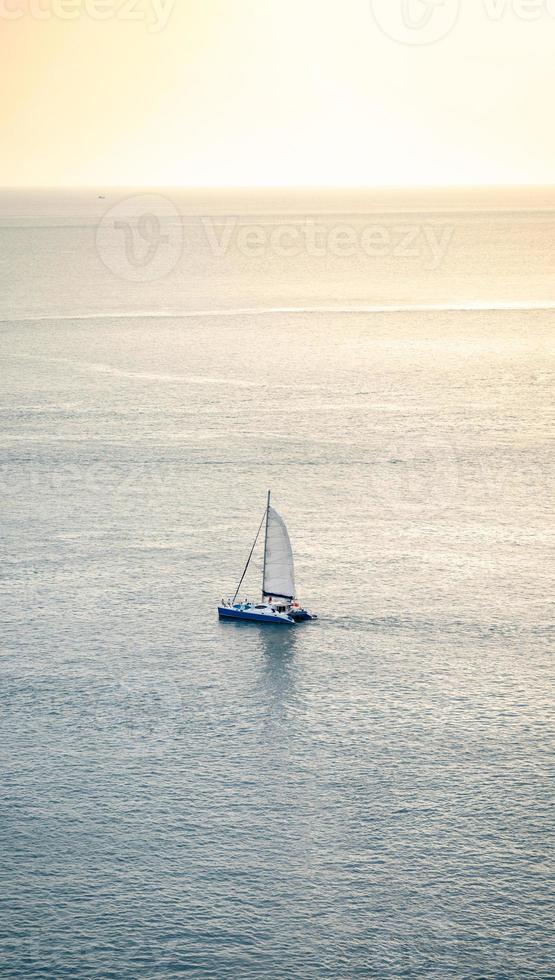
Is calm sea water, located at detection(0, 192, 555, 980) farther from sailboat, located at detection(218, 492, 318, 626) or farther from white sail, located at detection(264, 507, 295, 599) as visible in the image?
white sail, located at detection(264, 507, 295, 599)

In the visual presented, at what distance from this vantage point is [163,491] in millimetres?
152375

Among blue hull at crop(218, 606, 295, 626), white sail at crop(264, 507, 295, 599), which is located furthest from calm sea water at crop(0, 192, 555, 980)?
white sail at crop(264, 507, 295, 599)

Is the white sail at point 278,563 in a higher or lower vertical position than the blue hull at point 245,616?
higher

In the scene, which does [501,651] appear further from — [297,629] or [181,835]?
[181,835]

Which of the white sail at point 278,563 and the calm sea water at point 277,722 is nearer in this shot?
the calm sea water at point 277,722

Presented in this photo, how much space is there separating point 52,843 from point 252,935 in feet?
49.9

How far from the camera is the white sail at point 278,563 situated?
120875 millimetres

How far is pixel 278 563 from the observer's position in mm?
121750

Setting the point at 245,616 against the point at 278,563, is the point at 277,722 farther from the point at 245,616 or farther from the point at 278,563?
the point at 278,563

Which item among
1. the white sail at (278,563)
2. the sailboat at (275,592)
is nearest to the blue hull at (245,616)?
the sailboat at (275,592)

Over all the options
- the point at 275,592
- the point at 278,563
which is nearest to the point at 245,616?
the point at 275,592

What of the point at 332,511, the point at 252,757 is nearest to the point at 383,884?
the point at 252,757

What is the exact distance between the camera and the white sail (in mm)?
120875

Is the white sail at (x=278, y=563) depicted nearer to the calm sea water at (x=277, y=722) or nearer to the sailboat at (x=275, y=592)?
the sailboat at (x=275, y=592)
